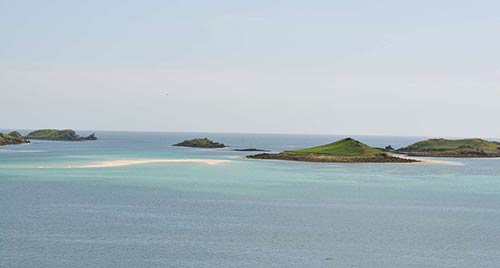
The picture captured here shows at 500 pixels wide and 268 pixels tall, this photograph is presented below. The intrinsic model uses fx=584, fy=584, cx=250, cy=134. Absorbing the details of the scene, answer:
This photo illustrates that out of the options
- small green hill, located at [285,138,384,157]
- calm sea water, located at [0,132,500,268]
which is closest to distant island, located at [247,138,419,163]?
small green hill, located at [285,138,384,157]

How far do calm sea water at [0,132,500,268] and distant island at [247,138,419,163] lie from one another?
54322mm

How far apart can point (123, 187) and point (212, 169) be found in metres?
39.5

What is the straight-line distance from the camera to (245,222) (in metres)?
55.9

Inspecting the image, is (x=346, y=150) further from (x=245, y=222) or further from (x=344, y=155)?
(x=245, y=222)

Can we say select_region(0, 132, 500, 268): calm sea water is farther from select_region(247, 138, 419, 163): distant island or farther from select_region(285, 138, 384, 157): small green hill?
select_region(285, 138, 384, 157): small green hill

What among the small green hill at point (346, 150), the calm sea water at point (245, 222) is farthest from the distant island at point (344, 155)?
the calm sea water at point (245, 222)

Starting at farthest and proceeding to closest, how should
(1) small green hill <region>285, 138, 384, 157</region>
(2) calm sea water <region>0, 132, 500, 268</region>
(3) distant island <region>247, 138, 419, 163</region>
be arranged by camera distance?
(1) small green hill <region>285, 138, 384, 157</region> < (3) distant island <region>247, 138, 419, 163</region> < (2) calm sea water <region>0, 132, 500, 268</region>

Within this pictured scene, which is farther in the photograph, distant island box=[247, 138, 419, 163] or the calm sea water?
distant island box=[247, 138, 419, 163]

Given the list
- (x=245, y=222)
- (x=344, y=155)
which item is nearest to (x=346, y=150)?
(x=344, y=155)

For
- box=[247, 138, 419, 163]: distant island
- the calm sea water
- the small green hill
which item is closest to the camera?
the calm sea water

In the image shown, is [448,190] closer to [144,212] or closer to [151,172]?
[144,212]

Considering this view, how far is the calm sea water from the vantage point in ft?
135

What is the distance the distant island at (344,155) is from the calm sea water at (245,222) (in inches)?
2139

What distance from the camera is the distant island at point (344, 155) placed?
158625 millimetres
